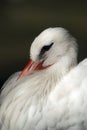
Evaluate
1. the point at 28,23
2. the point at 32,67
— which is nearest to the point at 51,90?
the point at 32,67

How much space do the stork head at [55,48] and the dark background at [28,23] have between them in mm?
1201

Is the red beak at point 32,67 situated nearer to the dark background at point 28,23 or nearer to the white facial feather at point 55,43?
the white facial feather at point 55,43

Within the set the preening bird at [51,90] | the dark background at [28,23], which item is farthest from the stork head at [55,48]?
the dark background at [28,23]

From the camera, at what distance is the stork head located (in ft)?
6.97

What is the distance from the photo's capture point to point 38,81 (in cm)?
232

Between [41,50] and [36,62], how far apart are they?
3.9 inches

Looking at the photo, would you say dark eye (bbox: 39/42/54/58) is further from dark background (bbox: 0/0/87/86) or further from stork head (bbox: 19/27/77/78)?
dark background (bbox: 0/0/87/86)

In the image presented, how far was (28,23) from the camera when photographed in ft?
13.1

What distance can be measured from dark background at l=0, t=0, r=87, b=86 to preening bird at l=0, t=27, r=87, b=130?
3.52 ft

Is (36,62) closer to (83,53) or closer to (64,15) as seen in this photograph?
(83,53)

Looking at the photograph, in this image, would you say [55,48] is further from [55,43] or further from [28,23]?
[28,23]

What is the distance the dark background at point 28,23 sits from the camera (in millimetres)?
3553

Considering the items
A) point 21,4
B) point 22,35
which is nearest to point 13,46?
point 22,35

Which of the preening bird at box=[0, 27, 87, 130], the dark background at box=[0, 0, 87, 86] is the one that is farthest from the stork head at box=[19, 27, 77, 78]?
the dark background at box=[0, 0, 87, 86]
